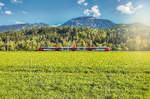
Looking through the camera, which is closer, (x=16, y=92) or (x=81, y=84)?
(x=16, y=92)

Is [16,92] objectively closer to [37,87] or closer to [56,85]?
[37,87]

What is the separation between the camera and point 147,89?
732 centimetres

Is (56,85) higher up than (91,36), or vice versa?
(91,36)

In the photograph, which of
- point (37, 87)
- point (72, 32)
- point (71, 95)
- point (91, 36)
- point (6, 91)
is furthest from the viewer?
point (72, 32)

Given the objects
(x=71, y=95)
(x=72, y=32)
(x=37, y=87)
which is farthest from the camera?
(x=72, y=32)

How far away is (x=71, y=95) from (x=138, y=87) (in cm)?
419

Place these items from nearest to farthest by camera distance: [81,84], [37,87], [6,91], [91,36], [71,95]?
[71,95], [6,91], [37,87], [81,84], [91,36]

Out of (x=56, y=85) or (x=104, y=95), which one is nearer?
(x=104, y=95)

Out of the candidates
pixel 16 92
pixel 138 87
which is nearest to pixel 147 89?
pixel 138 87

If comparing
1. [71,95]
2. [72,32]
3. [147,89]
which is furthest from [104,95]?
[72,32]

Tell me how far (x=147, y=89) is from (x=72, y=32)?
184861 millimetres

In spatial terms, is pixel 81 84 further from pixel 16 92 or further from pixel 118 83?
pixel 16 92

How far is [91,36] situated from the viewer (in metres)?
161

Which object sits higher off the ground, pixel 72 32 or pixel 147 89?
pixel 72 32
